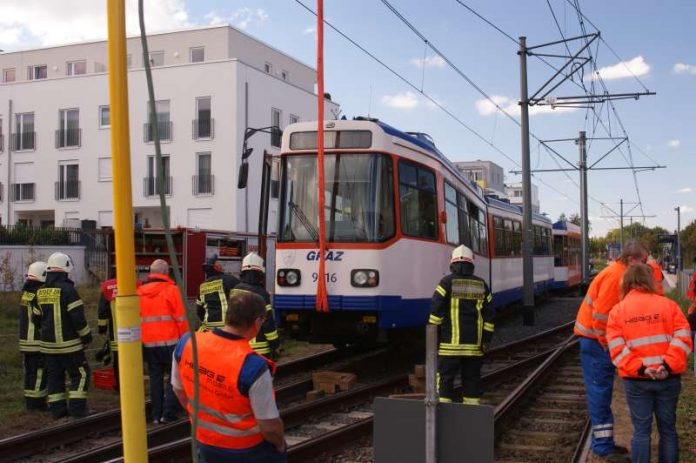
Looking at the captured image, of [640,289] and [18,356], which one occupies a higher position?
[640,289]

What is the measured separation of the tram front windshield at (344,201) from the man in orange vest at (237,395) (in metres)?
6.57

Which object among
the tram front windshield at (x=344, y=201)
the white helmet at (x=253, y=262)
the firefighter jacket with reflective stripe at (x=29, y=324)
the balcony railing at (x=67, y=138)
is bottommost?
the firefighter jacket with reflective stripe at (x=29, y=324)

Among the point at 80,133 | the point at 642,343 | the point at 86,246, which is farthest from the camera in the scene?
the point at 80,133

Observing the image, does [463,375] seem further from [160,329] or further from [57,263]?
[57,263]

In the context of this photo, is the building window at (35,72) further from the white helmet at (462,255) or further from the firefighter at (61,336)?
the white helmet at (462,255)

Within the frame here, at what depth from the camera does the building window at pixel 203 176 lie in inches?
1364

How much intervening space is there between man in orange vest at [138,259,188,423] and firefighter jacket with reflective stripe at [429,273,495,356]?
305 centimetres

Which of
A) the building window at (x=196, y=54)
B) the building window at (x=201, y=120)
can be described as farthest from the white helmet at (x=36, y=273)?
the building window at (x=196, y=54)

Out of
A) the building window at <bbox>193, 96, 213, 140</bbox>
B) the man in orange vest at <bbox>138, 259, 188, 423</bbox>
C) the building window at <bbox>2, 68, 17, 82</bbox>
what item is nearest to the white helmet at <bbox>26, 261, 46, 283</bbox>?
the man in orange vest at <bbox>138, 259, 188, 423</bbox>

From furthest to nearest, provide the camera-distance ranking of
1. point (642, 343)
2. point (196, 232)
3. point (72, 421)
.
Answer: point (196, 232)
point (72, 421)
point (642, 343)

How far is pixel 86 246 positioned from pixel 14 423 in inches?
751

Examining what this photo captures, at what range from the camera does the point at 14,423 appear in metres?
8.70

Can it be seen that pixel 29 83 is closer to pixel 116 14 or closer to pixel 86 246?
pixel 86 246

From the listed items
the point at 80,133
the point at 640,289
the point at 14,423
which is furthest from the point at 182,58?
the point at 640,289
